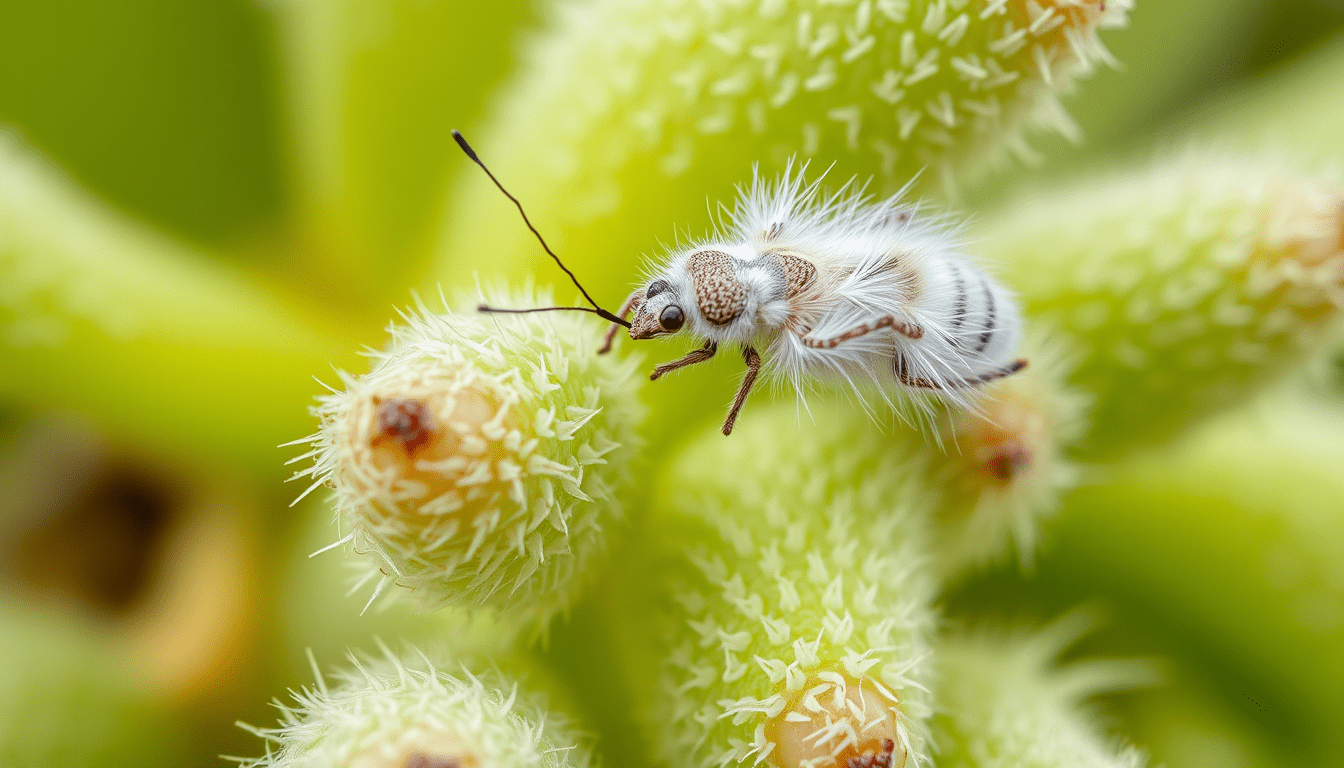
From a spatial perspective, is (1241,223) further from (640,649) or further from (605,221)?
(640,649)

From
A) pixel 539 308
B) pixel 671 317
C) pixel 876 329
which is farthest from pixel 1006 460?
pixel 539 308

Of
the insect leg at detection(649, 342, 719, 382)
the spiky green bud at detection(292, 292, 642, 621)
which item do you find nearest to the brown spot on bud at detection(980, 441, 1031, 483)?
the insect leg at detection(649, 342, 719, 382)

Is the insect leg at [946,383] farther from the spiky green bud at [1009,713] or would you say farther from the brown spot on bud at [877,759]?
the brown spot on bud at [877,759]

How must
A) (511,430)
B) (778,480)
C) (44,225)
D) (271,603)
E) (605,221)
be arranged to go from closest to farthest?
(511,430) < (778,480) < (605,221) < (44,225) < (271,603)

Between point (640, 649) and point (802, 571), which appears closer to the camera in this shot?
point (802, 571)

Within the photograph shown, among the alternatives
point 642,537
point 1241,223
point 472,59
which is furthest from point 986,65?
point 472,59

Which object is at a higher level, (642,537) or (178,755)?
(178,755)

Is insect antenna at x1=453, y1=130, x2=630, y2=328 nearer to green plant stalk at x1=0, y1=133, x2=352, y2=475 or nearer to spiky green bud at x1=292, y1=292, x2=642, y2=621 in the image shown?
spiky green bud at x1=292, y1=292, x2=642, y2=621
